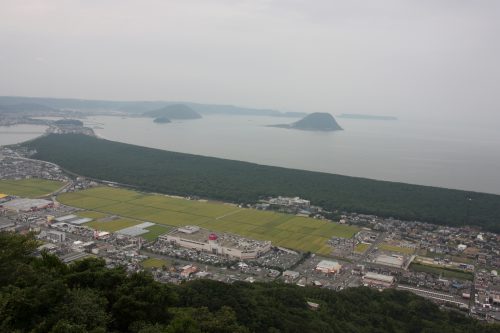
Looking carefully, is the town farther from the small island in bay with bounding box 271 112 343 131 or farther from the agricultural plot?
the small island in bay with bounding box 271 112 343 131

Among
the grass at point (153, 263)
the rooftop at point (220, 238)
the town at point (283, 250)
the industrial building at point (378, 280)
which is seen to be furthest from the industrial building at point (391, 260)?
the grass at point (153, 263)

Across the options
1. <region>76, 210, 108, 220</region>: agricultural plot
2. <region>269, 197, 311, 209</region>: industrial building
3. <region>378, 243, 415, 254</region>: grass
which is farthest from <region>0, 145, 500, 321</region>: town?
<region>269, 197, 311, 209</region>: industrial building

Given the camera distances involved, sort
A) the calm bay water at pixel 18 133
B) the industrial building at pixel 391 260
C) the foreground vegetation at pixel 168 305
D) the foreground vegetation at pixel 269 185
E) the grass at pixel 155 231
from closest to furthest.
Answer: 1. the foreground vegetation at pixel 168 305
2. the industrial building at pixel 391 260
3. the grass at pixel 155 231
4. the foreground vegetation at pixel 269 185
5. the calm bay water at pixel 18 133

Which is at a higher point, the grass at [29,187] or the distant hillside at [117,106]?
the distant hillside at [117,106]

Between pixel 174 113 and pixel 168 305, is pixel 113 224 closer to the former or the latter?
pixel 168 305

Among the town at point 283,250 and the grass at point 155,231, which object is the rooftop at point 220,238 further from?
the grass at point 155,231

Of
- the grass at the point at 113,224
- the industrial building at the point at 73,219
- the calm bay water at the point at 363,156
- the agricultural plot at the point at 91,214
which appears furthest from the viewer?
the calm bay water at the point at 363,156

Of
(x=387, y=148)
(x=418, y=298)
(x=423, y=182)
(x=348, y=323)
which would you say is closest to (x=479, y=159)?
(x=387, y=148)

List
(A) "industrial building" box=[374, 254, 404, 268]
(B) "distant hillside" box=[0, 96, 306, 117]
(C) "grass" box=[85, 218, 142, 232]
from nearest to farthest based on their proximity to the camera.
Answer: (A) "industrial building" box=[374, 254, 404, 268] → (C) "grass" box=[85, 218, 142, 232] → (B) "distant hillside" box=[0, 96, 306, 117]
